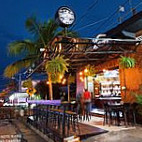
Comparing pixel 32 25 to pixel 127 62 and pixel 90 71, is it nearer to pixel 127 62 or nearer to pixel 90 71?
pixel 90 71

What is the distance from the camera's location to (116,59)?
31.6 ft

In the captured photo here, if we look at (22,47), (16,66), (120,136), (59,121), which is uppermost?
(22,47)

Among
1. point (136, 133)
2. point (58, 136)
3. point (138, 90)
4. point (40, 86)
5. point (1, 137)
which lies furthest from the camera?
point (40, 86)

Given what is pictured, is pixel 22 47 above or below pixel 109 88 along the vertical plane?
above

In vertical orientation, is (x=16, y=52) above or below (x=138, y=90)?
above

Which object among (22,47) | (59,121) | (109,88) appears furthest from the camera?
(109,88)

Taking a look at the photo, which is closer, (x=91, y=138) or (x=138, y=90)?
(x=91, y=138)

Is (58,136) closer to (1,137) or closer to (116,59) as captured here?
(1,137)

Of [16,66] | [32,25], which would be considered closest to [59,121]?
[16,66]

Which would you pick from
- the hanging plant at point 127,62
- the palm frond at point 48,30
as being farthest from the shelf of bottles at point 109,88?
the hanging plant at point 127,62

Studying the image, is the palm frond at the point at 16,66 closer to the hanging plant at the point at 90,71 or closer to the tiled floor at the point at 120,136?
the hanging plant at the point at 90,71

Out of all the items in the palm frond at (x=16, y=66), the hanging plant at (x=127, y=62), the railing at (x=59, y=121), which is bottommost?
the railing at (x=59, y=121)

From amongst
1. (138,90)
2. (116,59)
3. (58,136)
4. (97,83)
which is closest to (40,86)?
(97,83)

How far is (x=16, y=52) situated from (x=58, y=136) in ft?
28.7
